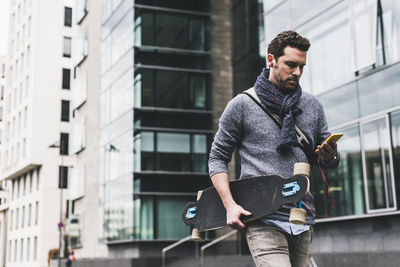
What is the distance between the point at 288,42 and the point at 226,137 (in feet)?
1.99

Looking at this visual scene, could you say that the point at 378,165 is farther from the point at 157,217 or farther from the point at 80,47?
the point at 80,47

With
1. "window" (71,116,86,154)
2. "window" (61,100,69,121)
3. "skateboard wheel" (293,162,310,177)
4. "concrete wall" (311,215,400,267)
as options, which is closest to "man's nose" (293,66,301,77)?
"skateboard wheel" (293,162,310,177)

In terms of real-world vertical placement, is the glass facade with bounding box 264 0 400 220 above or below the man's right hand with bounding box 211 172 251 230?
above

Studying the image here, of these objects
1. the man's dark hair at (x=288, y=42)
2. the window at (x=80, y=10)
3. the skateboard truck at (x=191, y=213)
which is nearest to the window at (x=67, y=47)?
the window at (x=80, y=10)

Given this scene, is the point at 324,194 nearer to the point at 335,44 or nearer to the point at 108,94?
the point at 335,44

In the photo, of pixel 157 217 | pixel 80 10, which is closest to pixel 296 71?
pixel 157 217

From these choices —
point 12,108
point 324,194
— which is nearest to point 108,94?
point 324,194

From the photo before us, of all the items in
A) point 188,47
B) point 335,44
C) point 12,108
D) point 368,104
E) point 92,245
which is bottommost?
point 92,245

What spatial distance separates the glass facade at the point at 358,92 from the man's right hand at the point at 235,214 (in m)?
9.87

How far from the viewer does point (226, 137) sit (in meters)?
3.33

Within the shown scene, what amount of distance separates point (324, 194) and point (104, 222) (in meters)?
15.5

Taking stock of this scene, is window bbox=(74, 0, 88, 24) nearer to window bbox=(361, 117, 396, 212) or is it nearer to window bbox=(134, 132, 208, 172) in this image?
window bbox=(134, 132, 208, 172)

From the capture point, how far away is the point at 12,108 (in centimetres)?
5238

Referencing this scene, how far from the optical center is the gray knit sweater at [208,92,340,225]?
10.5 ft
